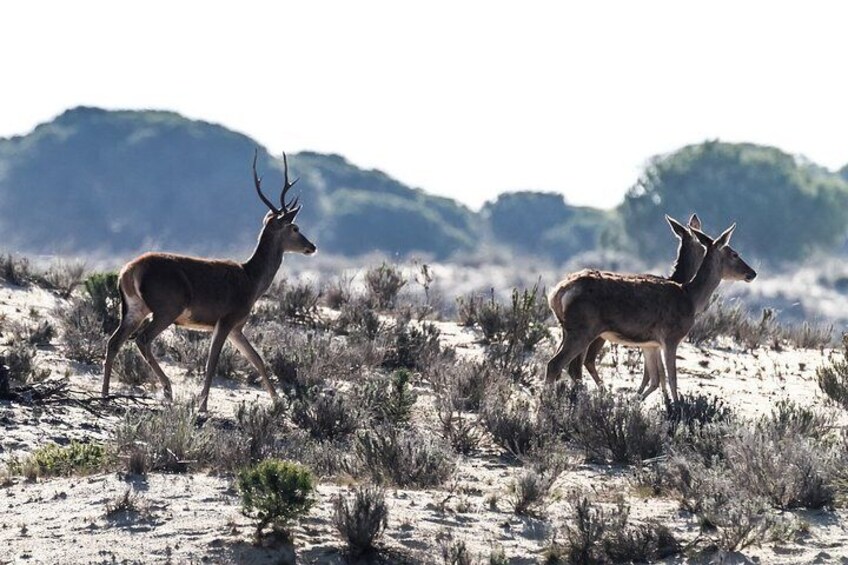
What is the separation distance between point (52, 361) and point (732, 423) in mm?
7518

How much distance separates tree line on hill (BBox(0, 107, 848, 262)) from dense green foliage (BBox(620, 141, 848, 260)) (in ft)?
0.28

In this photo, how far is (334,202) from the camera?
400 ft

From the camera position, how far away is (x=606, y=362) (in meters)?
19.1

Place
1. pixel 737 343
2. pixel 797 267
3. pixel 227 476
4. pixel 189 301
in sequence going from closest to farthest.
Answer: pixel 227 476 < pixel 189 301 < pixel 737 343 < pixel 797 267

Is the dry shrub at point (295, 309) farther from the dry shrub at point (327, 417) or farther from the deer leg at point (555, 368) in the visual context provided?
the dry shrub at point (327, 417)

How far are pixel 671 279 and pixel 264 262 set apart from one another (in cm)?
450

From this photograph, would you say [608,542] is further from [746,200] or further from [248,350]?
[746,200]

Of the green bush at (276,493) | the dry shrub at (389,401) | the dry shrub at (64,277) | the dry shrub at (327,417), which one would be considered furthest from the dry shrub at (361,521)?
the dry shrub at (64,277)

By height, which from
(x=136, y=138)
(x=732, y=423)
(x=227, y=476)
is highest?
(x=136, y=138)

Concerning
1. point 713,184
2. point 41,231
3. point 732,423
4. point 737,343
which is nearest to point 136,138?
point 41,231

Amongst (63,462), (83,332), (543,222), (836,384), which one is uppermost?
(543,222)

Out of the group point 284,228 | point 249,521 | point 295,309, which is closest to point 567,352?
point 284,228

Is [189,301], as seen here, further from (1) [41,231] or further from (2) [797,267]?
(1) [41,231]

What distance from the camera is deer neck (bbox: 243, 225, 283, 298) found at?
630 inches
